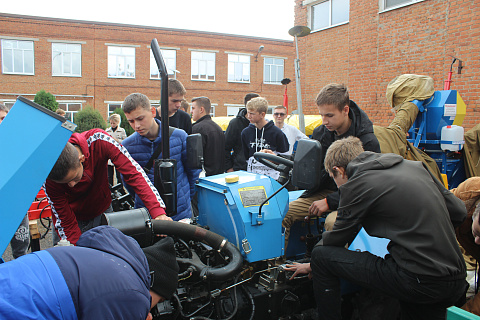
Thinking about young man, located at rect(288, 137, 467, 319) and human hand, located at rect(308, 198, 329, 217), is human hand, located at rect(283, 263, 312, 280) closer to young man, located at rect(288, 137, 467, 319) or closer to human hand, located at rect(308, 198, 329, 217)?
young man, located at rect(288, 137, 467, 319)

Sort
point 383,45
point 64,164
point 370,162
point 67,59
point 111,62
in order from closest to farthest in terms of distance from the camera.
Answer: point 64,164 → point 370,162 → point 383,45 → point 67,59 → point 111,62

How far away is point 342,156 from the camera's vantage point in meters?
2.35

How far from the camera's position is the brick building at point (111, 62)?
23.6 meters

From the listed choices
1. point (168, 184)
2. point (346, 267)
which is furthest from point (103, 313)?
point (346, 267)

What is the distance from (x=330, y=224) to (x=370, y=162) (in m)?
0.68

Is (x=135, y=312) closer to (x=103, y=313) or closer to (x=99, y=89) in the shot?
(x=103, y=313)

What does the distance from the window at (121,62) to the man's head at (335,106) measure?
25027 millimetres

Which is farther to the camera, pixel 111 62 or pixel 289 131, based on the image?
pixel 111 62

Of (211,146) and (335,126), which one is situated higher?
(335,126)

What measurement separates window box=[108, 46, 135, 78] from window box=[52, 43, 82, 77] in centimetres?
207

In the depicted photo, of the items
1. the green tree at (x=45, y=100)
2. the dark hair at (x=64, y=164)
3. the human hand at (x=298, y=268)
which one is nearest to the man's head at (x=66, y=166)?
the dark hair at (x=64, y=164)

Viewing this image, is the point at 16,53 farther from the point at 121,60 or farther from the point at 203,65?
the point at 203,65

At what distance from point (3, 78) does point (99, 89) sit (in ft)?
19.6

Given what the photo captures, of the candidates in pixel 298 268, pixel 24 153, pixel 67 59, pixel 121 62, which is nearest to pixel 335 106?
pixel 298 268
